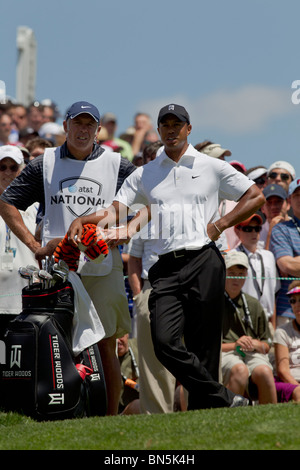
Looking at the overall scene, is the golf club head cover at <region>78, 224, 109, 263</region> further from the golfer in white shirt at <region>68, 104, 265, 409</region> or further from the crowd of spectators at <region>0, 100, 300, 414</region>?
the crowd of spectators at <region>0, 100, 300, 414</region>

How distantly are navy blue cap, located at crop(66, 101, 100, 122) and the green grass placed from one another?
104 inches

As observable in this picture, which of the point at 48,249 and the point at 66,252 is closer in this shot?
the point at 66,252

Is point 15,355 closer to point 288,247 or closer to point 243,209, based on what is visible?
point 243,209

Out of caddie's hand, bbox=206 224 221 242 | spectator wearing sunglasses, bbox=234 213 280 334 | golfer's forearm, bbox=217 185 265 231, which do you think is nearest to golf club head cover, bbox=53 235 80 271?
caddie's hand, bbox=206 224 221 242

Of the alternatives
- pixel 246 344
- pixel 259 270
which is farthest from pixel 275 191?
pixel 246 344

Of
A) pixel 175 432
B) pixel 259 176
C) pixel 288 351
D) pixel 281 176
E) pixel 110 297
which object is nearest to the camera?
pixel 175 432

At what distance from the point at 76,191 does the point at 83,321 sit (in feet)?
3.75

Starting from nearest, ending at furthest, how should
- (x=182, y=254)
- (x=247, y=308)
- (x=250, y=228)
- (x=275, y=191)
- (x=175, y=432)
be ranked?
(x=175, y=432) < (x=182, y=254) < (x=247, y=308) < (x=250, y=228) < (x=275, y=191)

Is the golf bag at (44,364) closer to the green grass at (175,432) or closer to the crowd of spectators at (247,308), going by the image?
the green grass at (175,432)

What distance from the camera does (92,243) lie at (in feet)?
23.2

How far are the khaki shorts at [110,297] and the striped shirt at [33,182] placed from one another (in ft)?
2.37

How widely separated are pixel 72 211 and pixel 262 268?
2797 mm

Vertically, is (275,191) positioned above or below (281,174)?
below
